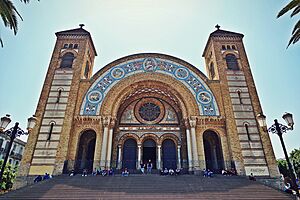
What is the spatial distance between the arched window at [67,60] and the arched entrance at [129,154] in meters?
8.95

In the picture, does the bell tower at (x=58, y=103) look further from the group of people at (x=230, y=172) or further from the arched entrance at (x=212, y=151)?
the arched entrance at (x=212, y=151)

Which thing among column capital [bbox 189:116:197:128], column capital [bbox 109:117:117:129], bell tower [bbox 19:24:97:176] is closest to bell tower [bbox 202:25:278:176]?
column capital [bbox 189:116:197:128]

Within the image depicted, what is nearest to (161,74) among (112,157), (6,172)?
(112,157)

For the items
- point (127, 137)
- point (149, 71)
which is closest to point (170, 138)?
point (127, 137)

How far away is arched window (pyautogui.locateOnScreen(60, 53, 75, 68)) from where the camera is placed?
20.8m

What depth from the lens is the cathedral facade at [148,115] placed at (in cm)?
1669

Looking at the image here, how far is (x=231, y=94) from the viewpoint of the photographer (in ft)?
62.7

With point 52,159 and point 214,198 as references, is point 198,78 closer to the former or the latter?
point 214,198

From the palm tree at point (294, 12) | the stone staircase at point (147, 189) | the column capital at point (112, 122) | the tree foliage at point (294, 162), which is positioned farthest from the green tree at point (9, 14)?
the tree foliage at point (294, 162)

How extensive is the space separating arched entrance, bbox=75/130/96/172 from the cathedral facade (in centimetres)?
8

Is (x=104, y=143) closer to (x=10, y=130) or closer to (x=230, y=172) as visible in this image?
(x=10, y=130)

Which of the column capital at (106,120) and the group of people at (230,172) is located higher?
the column capital at (106,120)

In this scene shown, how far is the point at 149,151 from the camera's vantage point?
784 inches

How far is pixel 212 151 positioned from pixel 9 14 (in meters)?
17.4
